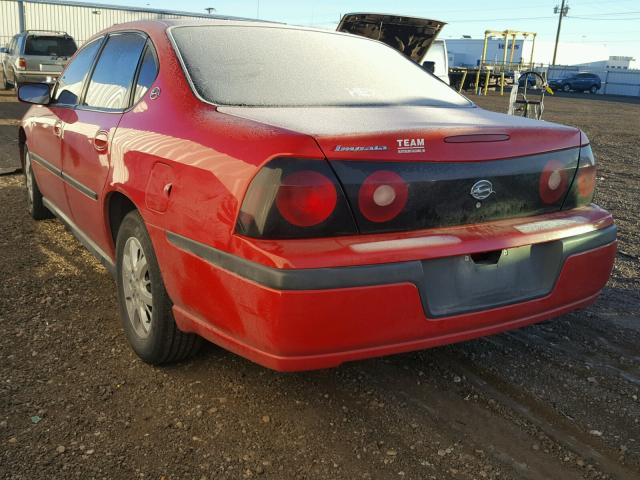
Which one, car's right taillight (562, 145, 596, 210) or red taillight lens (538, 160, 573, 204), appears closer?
red taillight lens (538, 160, 573, 204)

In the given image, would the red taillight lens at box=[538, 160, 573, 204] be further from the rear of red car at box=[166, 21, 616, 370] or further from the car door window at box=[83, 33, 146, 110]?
the car door window at box=[83, 33, 146, 110]

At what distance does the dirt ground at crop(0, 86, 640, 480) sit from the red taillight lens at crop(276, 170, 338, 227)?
84 cm

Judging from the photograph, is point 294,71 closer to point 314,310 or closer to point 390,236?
point 390,236

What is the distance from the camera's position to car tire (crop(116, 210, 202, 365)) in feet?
8.70

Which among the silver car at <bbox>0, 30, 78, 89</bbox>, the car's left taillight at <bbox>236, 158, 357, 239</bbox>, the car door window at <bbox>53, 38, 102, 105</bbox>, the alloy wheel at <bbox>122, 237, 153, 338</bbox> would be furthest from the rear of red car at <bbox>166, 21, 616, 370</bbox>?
the silver car at <bbox>0, 30, 78, 89</bbox>

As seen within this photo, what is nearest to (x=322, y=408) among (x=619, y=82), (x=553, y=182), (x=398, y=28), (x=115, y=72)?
(x=553, y=182)

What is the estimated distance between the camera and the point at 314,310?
2064mm

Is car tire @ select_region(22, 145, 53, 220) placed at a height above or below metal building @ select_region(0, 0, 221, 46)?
below

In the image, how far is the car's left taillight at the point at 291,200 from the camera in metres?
2.08

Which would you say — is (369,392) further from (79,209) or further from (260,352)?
(79,209)

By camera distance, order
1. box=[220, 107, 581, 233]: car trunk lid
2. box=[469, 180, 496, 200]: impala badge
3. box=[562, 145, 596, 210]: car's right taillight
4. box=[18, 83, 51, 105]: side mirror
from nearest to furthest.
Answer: box=[220, 107, 581, 233]: car trunk lid
box=[469, 180, 496, 200]: impala badge
box=[562, 145, 596, 210]: car's right taillight
box=[18, 83, 51, 105]: side mirror

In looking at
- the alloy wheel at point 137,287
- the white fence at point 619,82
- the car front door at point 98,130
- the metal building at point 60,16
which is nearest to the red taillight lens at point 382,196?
the alloy wheel at point 137,287

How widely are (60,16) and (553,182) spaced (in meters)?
37.3

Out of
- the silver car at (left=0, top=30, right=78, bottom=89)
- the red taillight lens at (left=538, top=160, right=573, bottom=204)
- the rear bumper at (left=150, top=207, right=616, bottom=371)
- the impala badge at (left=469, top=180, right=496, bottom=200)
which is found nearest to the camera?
the rear bumper at (left=150, top=207, right=616, bottom=371)
